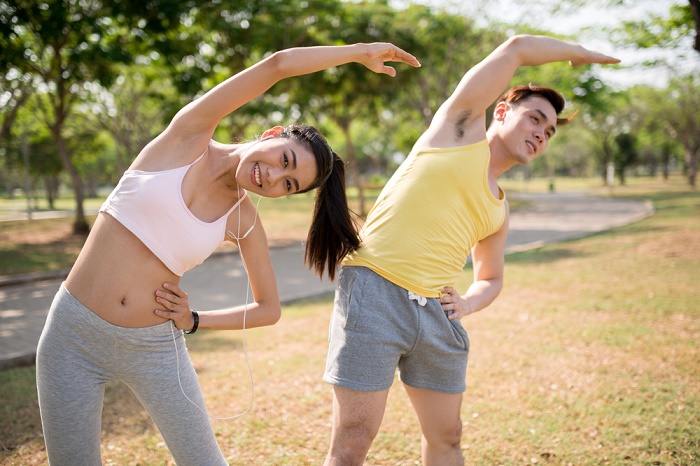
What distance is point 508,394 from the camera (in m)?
4.27

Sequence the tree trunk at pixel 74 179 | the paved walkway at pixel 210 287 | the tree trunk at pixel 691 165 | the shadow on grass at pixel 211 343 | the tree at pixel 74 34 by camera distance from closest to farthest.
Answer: the shadow on grass at pixel 211 343
the paved walkway at pixel 210 287
the tree at pixel 74 34
the tree trunk at pixel 74 179
the tree trunk at pixel 691 165

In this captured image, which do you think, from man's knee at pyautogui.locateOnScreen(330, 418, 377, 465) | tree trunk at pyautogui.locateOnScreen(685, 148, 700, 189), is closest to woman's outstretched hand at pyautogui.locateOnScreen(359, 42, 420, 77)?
man's knee at pyautogui.locateOnScreen(330, 418, 377, 465)

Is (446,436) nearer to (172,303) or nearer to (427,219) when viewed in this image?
(427,219)

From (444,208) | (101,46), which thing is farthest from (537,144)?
(101,46)

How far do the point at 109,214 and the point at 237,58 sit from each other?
41.9ft

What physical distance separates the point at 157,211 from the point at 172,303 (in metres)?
0.35

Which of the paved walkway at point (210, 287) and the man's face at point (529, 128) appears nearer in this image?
the man's face at point (529, 128)

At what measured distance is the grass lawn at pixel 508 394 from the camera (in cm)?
341

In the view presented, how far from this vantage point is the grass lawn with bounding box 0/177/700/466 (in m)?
3.41

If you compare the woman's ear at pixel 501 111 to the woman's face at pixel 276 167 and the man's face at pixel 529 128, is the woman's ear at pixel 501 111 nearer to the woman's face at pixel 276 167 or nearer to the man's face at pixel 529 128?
the man's face at pixel 529 128

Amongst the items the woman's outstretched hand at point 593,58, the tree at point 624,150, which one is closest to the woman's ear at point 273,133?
the woman's outstretched hand at point 593,58

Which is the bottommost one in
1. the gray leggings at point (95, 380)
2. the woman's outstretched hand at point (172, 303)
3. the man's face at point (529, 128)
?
the gray leggings at point (95, 380)

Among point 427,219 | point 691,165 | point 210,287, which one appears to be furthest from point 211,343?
point 691,165

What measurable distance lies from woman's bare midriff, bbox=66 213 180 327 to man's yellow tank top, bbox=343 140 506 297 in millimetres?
776
